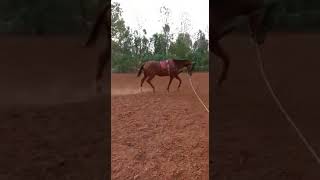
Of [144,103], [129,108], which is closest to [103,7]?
[129,108]

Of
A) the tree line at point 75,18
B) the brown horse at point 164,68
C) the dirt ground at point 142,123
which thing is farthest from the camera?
the brown horse at point 164,68

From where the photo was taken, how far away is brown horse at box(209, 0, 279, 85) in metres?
2.34

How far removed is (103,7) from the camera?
1946 mm

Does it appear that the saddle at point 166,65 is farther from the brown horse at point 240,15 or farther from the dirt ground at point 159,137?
the brown horse at point 240,15

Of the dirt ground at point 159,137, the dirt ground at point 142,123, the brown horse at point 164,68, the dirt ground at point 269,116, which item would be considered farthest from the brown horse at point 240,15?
the brown horse at point 164,68

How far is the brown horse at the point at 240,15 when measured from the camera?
2.34m

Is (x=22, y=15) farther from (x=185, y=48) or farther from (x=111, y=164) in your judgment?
(x=185, y=48)

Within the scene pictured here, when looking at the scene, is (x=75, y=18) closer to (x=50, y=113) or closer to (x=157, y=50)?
(x=50, y=113)

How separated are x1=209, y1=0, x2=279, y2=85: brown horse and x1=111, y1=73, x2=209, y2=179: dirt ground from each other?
31.6 inches

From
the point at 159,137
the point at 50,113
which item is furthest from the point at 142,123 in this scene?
the point at 50,113

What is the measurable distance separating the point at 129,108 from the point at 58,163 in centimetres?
176

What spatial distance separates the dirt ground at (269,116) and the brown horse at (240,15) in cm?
25

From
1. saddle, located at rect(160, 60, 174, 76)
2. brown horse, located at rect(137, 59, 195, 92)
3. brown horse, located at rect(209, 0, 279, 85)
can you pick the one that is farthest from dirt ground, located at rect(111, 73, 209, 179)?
brown horse, located at rect(209, 0, 279, 85)

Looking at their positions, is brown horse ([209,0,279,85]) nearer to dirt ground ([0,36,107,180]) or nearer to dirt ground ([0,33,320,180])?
dirt ground ([0,33,320,180])
